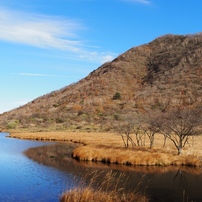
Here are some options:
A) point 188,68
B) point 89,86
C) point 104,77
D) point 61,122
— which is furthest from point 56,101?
point 188,68

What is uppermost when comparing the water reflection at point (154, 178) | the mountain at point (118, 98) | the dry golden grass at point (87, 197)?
the mountain at point (118, 98)

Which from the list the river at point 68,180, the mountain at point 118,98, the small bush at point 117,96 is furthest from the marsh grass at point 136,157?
the small bush at point 117,96

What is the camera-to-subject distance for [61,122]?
12744 cm

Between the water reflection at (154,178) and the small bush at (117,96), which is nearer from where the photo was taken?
the water reflection at (154,178)

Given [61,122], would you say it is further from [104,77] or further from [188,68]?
[188,68]

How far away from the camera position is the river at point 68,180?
80.6 feet

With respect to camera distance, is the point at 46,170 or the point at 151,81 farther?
the point at 151,81

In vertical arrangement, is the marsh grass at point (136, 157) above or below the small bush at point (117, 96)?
below

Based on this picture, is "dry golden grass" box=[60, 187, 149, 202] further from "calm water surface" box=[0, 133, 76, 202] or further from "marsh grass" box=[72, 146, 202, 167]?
"marsh grass" box=[72, 146, 202, 167]

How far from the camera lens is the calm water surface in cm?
2362

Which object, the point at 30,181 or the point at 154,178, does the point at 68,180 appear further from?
the point at 154,178

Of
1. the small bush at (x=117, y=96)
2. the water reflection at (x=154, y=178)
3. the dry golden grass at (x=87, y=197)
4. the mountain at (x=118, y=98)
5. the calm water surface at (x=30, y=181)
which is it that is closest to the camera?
the dry golden grass at (x=87, y=197)

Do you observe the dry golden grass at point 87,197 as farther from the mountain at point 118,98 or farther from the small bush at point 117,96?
the small bush at point 117,96

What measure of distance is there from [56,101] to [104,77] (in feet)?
123
